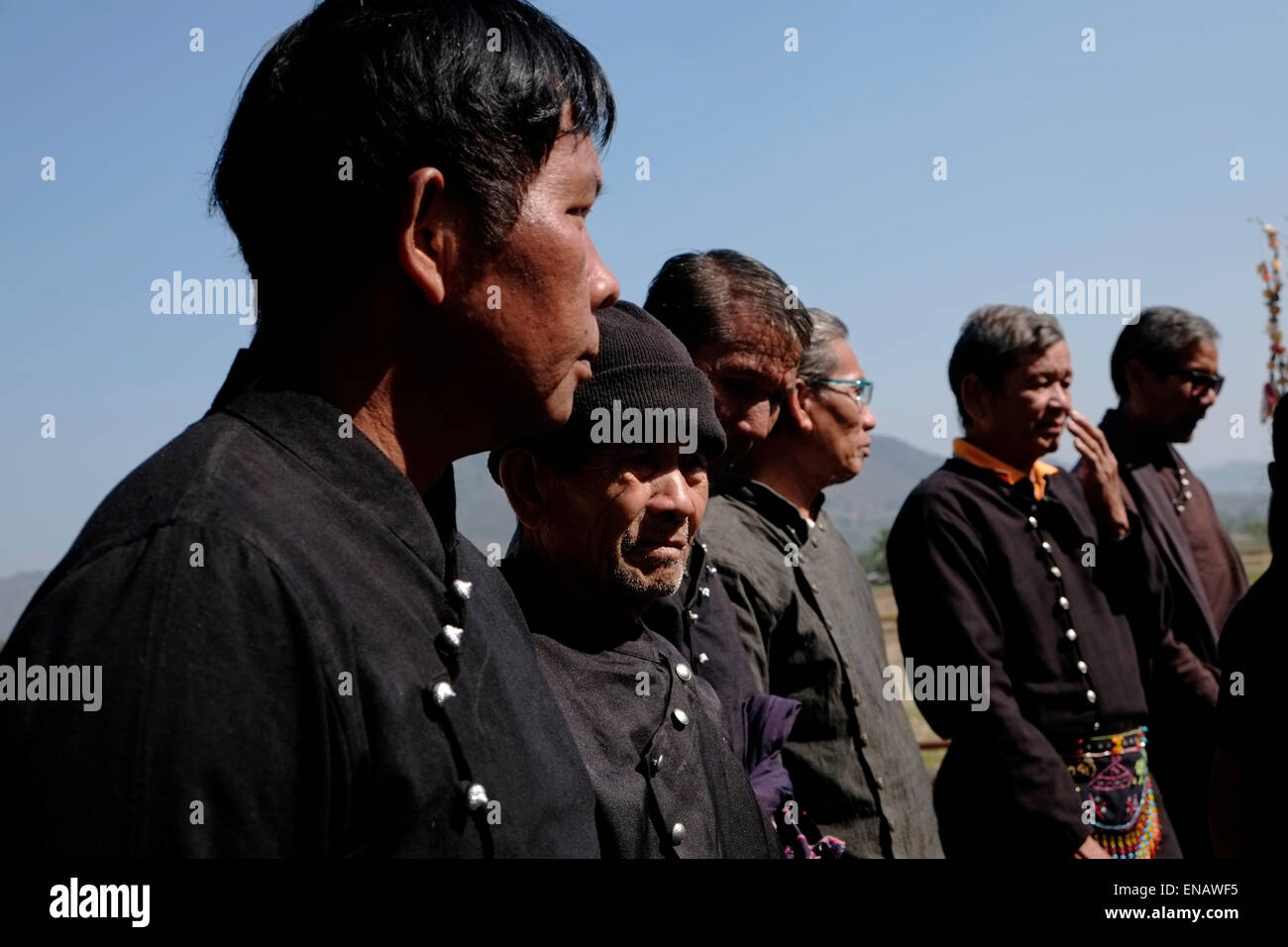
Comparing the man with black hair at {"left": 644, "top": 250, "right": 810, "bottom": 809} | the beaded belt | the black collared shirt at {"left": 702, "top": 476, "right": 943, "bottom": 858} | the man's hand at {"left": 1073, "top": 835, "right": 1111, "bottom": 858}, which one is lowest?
the man's hand at {"left": 1073, "top": 835, "right": 1111, "bottom": 858}

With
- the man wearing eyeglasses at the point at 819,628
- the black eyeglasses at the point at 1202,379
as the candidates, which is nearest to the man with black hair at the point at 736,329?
the man wearing eyeglasses at the point at 819,628

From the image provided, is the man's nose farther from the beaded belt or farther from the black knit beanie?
the beaded belt

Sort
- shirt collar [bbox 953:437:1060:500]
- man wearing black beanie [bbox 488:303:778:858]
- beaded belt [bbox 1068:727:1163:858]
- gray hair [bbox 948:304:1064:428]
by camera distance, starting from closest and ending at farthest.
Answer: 1. man wearing black beanie [bbox 488:303:778:858]
2. beaded belt [bbox 1068:727:1163:858]
3. shirt collar [bbox 953:437:1060:500]
4. gray hair [bbox 948:304:1064:428]

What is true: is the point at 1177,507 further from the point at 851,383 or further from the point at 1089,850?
the point at 851,383

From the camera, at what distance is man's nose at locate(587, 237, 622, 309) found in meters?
1.70

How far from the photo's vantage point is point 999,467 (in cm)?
489

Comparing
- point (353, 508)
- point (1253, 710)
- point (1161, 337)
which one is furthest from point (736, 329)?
point (1161, 337)

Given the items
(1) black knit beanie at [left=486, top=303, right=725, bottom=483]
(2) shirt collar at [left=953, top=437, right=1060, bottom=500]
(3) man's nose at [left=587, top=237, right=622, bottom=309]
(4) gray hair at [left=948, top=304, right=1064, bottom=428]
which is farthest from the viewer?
(4) gray hair at [left=948, top=304, right=1064, bottom=428]

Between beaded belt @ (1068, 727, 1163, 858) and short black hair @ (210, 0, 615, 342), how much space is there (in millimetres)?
3612

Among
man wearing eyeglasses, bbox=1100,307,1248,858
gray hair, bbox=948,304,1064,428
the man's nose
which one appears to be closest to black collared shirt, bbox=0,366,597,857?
the man's nose

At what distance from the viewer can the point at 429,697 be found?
1.38m

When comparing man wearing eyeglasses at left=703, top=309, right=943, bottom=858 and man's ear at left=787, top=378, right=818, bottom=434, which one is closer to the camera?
man wearing eyeglasses at left=703, top=309, right=943, bottom=858

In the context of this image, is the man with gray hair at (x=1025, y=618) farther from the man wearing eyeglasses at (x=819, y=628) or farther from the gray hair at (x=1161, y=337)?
the gray hair at (x=1161, y=337)

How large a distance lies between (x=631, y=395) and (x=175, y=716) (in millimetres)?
1437
